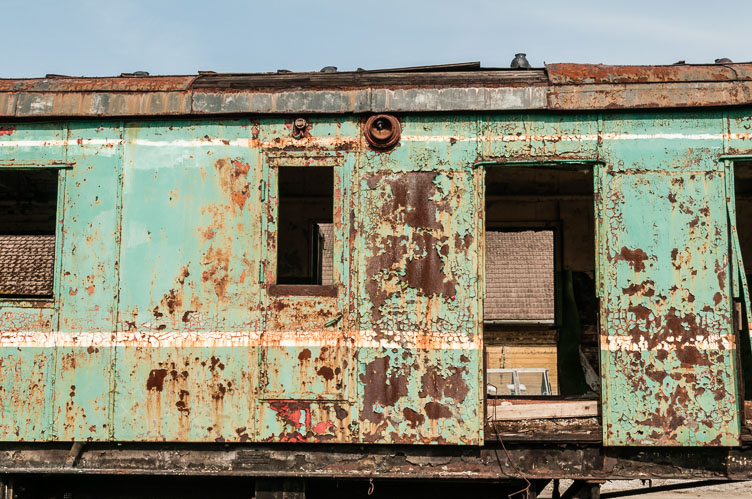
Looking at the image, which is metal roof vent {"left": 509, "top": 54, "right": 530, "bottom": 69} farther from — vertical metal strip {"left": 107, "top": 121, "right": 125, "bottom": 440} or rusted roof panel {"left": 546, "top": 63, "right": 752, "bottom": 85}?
vertical metal strip {"left": 107, "top": 121, "right": 125, "bottom": 440}

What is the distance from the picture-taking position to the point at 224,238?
5297 mm

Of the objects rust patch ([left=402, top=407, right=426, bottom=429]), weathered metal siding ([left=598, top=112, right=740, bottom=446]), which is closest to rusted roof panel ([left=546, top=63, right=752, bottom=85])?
weathered metal siding ([left=598, top=112, right=740, bottom=446])

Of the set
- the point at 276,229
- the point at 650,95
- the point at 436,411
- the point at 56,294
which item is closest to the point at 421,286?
the point at 436,411

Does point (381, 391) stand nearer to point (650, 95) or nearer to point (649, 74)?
point (650, 95)

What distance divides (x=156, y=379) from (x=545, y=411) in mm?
2874

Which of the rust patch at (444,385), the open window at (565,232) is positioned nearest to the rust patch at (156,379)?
the rust patch at (444,385)

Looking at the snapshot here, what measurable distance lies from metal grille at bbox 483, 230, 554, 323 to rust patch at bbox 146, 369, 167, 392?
13203mm

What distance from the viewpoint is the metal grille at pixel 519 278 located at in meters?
18.3

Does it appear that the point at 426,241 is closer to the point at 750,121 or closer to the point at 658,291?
the point at 658,291

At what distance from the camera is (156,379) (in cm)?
521

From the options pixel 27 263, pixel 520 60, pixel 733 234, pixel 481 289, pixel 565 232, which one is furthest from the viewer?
pixel 27 263

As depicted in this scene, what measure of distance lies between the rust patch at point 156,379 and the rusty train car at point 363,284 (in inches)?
0.6

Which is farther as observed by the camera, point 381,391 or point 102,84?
point 102,84

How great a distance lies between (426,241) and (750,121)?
7.87 feet
